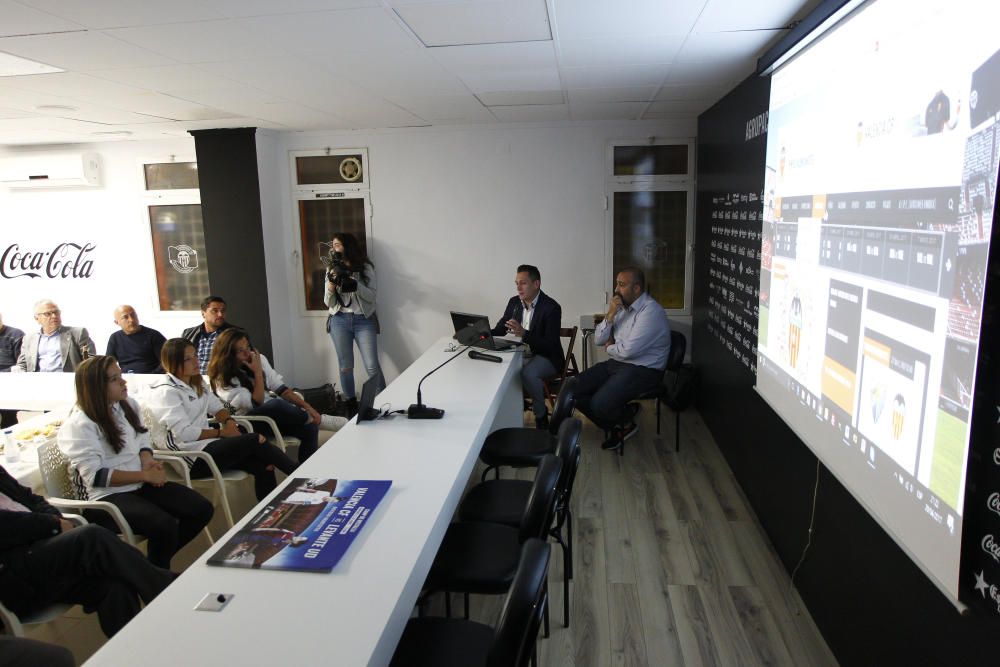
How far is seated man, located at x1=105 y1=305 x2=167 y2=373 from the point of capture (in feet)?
16.4

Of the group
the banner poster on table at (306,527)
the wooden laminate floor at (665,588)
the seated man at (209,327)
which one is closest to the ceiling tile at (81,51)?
the seated man at (209,327)

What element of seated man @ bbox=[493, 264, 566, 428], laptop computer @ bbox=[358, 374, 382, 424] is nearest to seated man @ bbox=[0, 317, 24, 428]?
seated man @ bbox=[493, 264, 566, 428]

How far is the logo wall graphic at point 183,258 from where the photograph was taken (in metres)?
6.48

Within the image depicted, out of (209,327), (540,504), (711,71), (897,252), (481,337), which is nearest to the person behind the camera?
(897,252)

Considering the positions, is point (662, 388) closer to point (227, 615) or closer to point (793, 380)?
point (793, 380)

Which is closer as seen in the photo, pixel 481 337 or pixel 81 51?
pixel 81 51

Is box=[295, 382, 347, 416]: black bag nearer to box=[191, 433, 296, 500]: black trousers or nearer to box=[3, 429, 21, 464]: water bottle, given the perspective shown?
box=[191, 433, 296, 500]: black trousers

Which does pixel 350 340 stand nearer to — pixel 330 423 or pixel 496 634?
pixel 330 423

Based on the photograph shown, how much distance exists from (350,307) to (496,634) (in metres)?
4.87

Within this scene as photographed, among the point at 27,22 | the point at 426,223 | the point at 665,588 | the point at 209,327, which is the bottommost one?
the point at 665,588

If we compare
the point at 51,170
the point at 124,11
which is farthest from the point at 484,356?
the point at 51,170

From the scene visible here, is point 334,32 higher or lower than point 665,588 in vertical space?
higher

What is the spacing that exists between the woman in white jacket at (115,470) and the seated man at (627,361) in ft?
9.22

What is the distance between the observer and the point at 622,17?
106 inches
